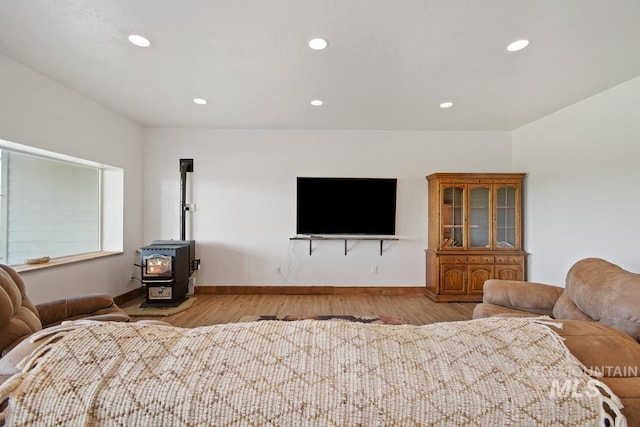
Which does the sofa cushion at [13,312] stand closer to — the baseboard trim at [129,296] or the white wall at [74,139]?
the white wall at [74,139]

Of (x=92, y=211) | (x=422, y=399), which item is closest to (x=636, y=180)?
(x=422, y=399)

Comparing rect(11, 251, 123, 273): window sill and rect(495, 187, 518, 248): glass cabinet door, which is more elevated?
rect(495, 187, 518, 248): glass cabinet door

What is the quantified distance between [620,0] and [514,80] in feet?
3.13

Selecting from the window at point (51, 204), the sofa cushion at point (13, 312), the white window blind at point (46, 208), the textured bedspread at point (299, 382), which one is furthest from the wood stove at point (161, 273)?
the textured bedspread at point (299, 382)

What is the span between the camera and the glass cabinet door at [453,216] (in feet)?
12.4

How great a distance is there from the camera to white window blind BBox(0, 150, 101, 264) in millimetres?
2574

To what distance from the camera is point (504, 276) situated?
3.72m

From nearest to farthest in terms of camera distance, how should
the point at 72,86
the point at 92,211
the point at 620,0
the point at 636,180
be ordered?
the point at 620,0 → the point at 636,180 → the point at 72,86 → the point at 92,211

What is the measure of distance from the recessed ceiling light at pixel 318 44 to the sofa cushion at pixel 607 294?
244 cm

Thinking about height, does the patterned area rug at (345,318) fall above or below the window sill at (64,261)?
below

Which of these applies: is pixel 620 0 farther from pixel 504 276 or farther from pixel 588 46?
pixel 504 276

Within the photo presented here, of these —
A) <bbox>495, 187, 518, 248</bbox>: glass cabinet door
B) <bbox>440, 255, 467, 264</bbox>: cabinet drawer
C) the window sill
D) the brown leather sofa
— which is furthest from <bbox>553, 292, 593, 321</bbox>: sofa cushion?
the window sill

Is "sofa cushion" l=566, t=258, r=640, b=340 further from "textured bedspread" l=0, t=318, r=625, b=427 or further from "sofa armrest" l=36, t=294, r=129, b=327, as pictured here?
"sofa armrest" l=36, t=294, r=129, b=327

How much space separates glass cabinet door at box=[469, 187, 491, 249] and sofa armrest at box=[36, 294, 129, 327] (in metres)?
4.13
